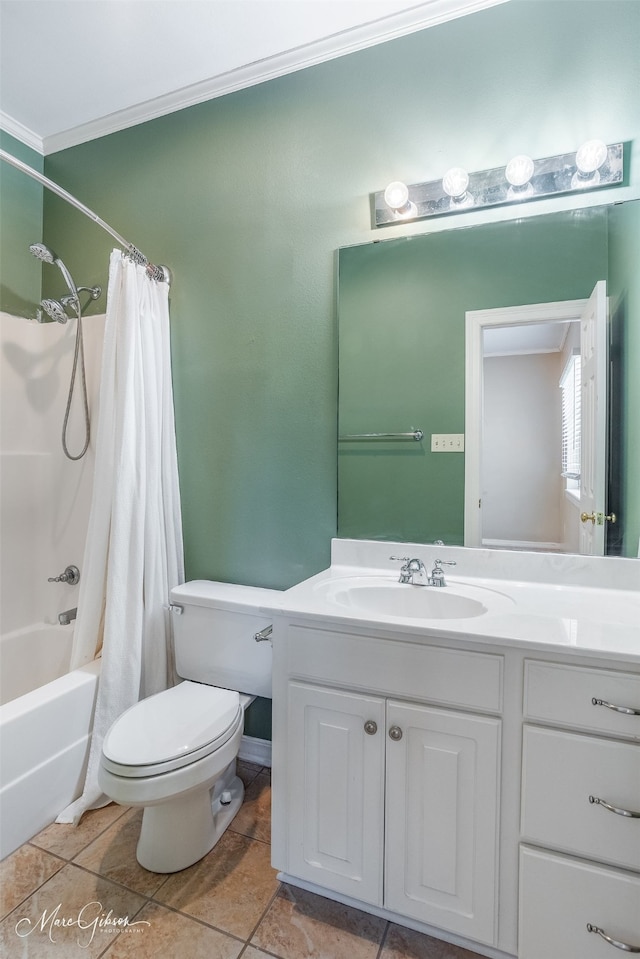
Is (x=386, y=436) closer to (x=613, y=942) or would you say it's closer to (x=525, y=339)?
(x=525, y=339)

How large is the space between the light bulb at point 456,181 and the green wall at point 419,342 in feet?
0.39

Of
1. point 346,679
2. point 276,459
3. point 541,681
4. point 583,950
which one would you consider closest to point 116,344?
point 276,459

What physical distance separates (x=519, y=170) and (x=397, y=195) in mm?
373

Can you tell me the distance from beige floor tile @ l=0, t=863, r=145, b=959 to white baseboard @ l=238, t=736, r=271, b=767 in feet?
2.10

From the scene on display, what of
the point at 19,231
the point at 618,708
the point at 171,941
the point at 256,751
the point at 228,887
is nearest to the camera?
the point at 618,708

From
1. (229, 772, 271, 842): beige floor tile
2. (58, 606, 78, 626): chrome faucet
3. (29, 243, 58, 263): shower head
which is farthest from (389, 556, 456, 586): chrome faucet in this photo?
(29, 243, 58, 263): shower head

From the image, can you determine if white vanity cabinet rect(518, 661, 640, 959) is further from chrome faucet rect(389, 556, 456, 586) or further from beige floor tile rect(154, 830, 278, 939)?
beige floor tile rect(154, 830, 278, 939)

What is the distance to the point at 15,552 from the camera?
212 cm

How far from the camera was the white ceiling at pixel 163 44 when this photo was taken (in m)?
1.56

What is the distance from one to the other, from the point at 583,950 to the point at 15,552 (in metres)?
2.37

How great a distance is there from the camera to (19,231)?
221 centimetres

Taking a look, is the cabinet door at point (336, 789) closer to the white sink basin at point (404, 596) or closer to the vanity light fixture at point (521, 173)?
the white sink basin at point (404, 596)

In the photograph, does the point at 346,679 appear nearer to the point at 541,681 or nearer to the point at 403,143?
the point at 541,681

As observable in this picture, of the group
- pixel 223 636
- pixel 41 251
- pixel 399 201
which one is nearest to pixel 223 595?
pixel 223 636
